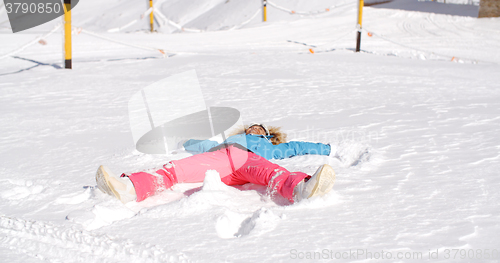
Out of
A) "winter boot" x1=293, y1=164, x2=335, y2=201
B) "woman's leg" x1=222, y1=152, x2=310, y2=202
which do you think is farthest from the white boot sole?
"winter boot" x1=293, y1=164, x2=335, y2=201

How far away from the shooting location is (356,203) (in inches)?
76.7

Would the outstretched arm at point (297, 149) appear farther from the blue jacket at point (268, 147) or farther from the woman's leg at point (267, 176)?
the woman's leg at point (267, 176)

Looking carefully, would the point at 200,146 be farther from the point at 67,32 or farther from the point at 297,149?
the point at 67,32

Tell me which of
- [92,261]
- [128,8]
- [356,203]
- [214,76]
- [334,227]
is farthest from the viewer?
[128,8]

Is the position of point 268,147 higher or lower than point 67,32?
lower

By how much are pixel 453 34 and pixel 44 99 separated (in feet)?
30.0

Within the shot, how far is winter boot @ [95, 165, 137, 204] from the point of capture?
6.29ft

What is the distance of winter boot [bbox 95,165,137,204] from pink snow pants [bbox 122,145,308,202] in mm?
35

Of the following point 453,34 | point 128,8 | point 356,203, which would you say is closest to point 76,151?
point 356,203

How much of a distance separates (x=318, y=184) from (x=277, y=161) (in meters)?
0.87

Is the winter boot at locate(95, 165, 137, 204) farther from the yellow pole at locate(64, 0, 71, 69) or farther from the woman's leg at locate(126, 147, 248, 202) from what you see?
the yellow pole at locate(64, 0, 71, 69)

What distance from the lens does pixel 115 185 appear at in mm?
1913

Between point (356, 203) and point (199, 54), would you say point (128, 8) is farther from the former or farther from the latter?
point (356, 203)

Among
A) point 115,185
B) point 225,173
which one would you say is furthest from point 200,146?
point 115,185
